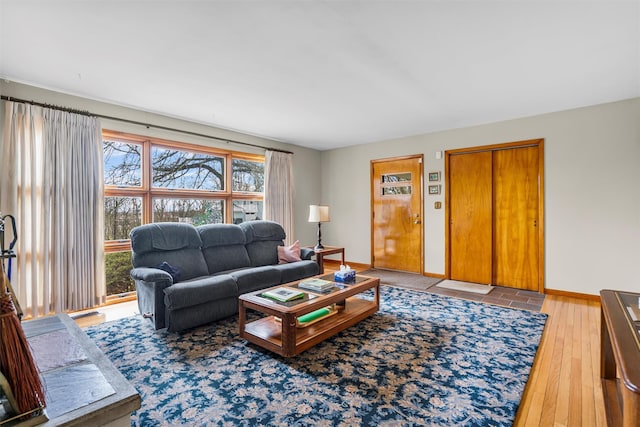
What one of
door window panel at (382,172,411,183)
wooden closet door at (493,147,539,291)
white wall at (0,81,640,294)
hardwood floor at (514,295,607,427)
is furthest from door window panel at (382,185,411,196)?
hardwood floor at (514,295,607,427)

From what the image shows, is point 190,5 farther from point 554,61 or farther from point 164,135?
point 554,61

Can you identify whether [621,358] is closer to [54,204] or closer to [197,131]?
[54,204]

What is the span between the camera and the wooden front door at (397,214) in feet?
17.0

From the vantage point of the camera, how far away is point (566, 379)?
203 centimetres

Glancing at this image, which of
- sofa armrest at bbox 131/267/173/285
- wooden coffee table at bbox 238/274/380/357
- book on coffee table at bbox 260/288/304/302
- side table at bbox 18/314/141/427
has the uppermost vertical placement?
sofa armrest at bbox 131/267/173/285

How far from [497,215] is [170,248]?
4371 mm

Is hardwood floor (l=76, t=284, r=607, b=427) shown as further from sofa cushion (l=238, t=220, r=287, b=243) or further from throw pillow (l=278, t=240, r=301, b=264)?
throw pillow (l=278, t=240, r=301, b=264)

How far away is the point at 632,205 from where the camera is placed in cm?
349

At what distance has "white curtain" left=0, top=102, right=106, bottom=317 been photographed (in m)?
2.93

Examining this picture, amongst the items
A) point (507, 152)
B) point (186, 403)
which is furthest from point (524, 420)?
point (507, 152)

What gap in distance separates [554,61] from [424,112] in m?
1.52

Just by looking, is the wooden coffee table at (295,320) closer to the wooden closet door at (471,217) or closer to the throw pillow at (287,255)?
the throw pillow at (287,255)

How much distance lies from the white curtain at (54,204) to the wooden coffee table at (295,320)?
2.04m

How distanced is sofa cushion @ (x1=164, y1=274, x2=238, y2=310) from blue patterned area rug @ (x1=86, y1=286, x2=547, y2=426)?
28 cm
